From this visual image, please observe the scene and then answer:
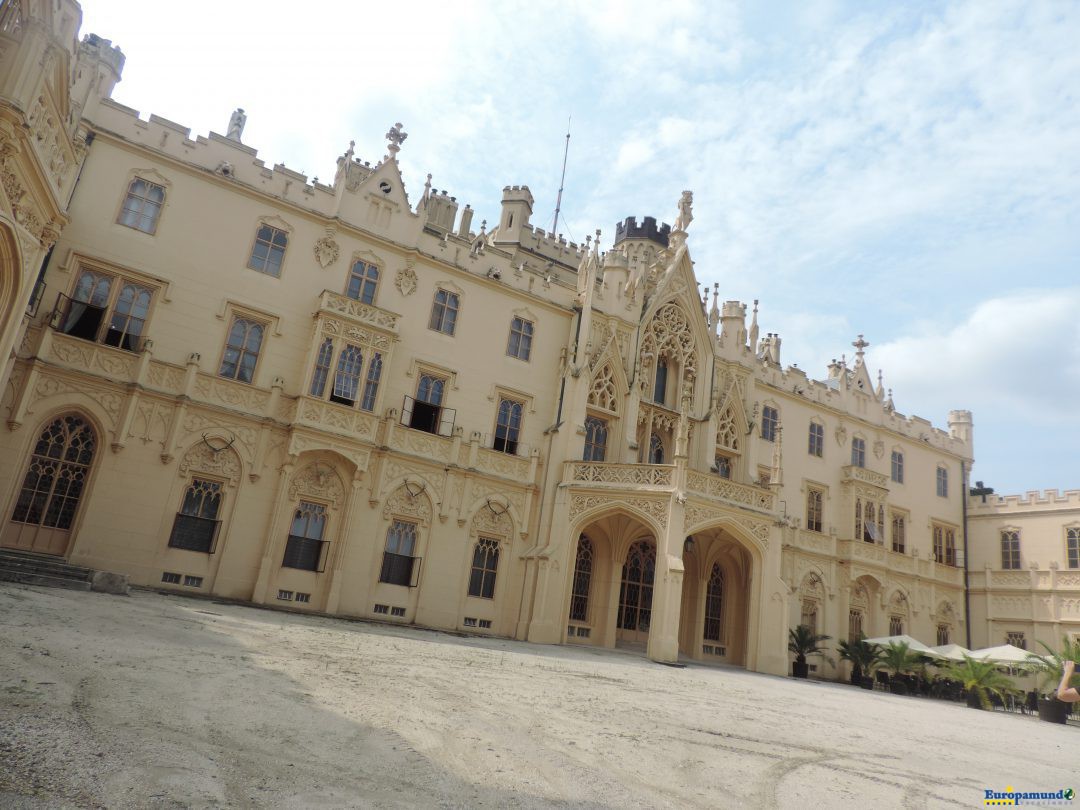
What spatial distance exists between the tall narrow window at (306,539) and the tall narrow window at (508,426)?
20.8 feet

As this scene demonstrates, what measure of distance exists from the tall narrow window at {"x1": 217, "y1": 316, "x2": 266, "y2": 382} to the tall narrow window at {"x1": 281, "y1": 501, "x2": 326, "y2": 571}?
13.9 feet

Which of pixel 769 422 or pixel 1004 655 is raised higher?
pixel 769 422

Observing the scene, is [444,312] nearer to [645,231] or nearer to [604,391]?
[604,391]

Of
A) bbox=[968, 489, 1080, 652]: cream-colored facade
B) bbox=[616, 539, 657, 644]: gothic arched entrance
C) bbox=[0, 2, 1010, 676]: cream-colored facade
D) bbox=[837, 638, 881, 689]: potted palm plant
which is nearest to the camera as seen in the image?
bbox=[0, 2, 1010, 676]: cream-colored facade

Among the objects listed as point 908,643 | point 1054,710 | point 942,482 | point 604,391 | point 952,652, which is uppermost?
point 942,482

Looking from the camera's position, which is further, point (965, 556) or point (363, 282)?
point (965, 556)

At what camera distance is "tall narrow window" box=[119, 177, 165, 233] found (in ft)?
68.9

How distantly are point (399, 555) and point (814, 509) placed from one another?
19.2 metres

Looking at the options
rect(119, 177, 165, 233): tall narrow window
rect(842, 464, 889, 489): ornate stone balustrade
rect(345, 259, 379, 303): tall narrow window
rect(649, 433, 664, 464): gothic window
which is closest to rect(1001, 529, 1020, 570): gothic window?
rect(842, 464, 889, 489): ornate stone balustrade

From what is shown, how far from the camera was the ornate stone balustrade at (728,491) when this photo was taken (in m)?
24.4

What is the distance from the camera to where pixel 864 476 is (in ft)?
112

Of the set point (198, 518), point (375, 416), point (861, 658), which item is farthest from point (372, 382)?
point (861, 658)

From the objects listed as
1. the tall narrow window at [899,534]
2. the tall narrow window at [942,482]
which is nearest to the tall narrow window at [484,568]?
the tall narrow window at [899,534]

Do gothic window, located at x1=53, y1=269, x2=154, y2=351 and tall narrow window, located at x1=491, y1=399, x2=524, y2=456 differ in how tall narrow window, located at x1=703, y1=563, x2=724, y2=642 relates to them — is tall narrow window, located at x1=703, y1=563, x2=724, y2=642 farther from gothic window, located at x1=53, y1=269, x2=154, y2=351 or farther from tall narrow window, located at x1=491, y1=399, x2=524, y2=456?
gothic window, located at x1=53, y1=269, x2=154, y2=351
